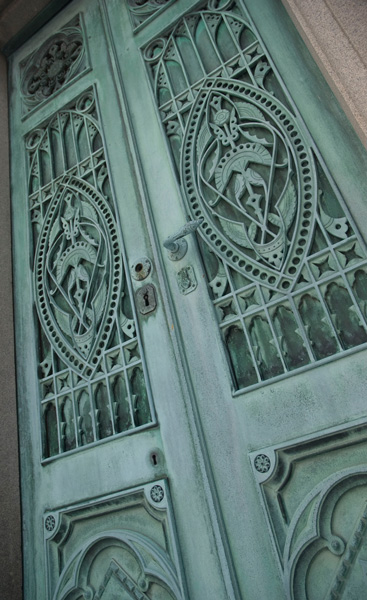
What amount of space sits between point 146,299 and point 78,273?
43cm

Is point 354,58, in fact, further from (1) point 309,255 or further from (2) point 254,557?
(2) point 254,557

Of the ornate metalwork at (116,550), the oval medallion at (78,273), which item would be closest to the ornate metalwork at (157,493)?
the ornate metalwork at (116,550)

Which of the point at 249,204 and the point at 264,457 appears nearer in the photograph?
the point at 264,457

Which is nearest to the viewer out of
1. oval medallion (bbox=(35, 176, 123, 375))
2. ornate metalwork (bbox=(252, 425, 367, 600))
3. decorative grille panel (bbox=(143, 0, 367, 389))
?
ornate metalwork (bbox=(252, 425, 367, 600))

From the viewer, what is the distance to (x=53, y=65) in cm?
275

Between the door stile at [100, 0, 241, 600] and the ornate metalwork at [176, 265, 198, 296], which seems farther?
the ornate metalwork at [176, 265, 198, 296]

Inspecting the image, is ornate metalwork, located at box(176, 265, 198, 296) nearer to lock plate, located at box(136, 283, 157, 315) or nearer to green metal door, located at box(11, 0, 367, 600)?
green metal door, located at box(11, 0, 367, 600)

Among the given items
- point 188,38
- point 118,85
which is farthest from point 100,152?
point 188,38

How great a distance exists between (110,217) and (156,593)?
1.46 m

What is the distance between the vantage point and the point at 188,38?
2.21m

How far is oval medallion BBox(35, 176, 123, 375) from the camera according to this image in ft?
6.59

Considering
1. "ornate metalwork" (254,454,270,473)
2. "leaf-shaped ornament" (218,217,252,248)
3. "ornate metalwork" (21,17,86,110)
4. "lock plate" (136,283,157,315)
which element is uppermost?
"ornate metalwork" (21,17,86,110)

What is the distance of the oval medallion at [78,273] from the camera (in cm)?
201

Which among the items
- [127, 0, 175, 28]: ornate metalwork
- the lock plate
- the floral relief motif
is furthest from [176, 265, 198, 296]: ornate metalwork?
[127, 0, 175, 28]: ornate metalwork
